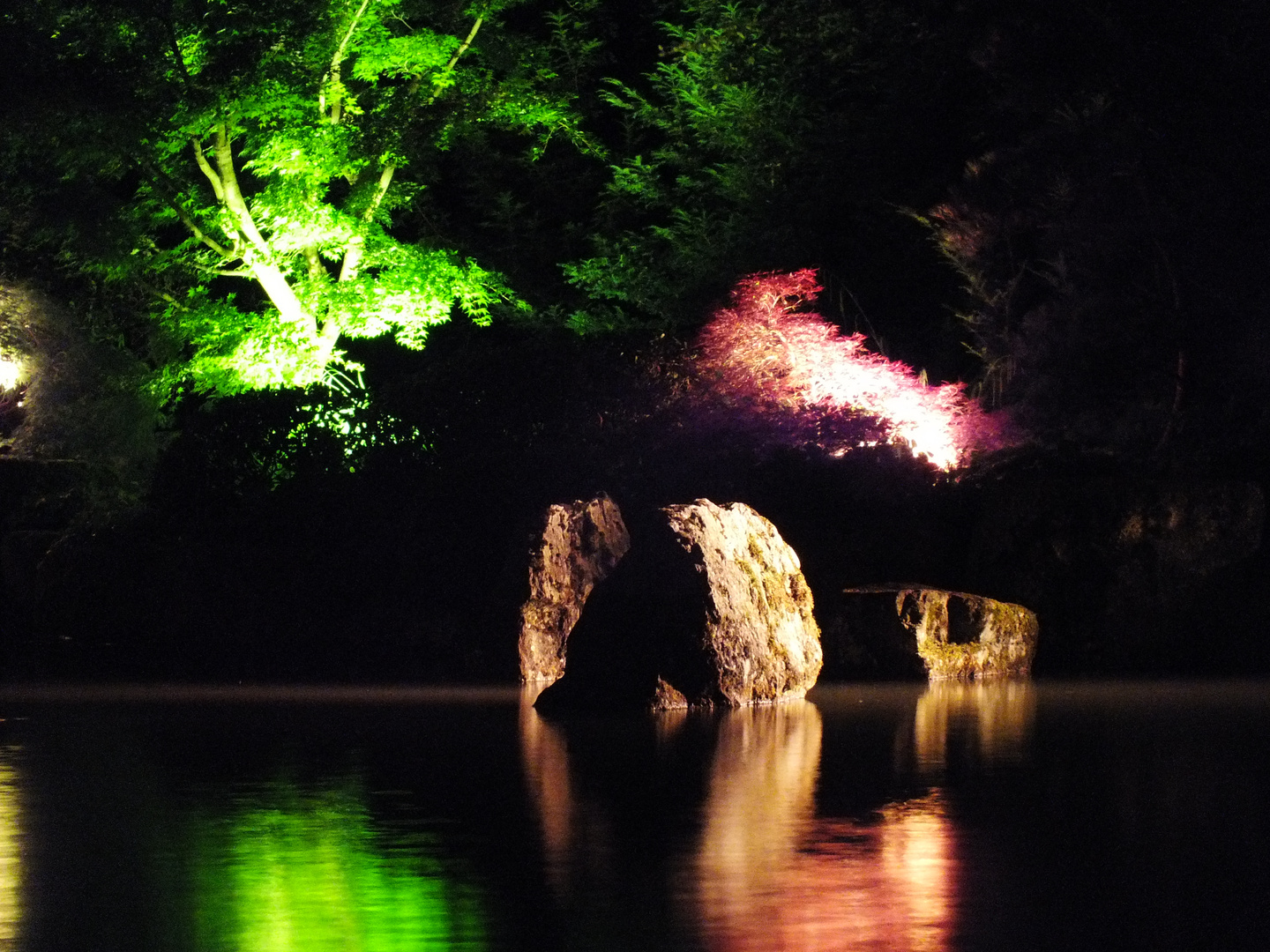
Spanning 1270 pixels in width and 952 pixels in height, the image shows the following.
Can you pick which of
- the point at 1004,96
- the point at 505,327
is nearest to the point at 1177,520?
the point at 1004,96

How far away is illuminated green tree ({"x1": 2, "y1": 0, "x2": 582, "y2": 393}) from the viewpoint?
76.3 feet

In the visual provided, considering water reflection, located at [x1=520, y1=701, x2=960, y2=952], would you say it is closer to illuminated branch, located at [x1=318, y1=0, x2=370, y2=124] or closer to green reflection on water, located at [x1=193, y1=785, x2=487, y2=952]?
green reflection on water, located at [x1=193, y1=785, x2=487, y2=952]

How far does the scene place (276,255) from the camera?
24891 mm

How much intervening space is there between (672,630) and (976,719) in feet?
7.96

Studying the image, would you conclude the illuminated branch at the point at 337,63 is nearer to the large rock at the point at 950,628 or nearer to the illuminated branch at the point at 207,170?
the illuminated branch at the point at 207,170

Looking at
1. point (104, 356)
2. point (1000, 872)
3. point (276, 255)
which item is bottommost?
point (1000, 872)

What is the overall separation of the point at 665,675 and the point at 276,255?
13.4m

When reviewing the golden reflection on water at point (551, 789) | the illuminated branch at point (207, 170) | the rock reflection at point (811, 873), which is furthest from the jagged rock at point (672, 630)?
the illuminated branch at point (207, 170)

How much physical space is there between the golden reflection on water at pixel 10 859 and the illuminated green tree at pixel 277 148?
14.9m

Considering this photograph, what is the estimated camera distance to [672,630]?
1336 centimetres

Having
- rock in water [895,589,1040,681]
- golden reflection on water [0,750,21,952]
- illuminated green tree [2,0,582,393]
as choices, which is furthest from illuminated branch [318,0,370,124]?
golden reflection on water [0,750,21,952]

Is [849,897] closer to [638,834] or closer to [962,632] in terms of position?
[638,834]

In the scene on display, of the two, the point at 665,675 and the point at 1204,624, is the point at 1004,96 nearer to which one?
the point at 1204,624

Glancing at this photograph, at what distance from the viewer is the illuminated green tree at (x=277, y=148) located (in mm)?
23266
